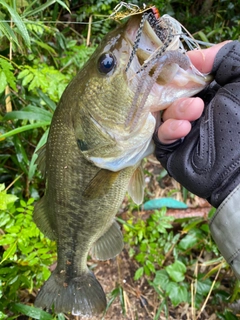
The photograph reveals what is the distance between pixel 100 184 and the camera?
1.54 m

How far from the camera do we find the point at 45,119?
86.1 inches

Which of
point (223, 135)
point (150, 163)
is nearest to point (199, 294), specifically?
point (150, 163)

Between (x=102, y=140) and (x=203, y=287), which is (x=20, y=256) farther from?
(x=203, y=287)

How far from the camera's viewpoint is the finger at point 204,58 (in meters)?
1.40

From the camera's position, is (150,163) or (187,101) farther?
(150,163)

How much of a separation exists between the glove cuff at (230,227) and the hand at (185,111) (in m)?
0.33

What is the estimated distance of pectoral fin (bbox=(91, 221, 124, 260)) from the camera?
192 cm

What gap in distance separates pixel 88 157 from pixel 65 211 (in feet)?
1.12

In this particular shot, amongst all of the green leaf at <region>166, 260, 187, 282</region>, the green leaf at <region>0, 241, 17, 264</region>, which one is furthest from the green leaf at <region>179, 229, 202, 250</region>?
the green leaf at <region>0, 241, 17, 264</region>

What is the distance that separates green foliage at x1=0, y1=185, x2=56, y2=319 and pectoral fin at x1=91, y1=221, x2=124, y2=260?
0.89 ft

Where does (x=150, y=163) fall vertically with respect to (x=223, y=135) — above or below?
below

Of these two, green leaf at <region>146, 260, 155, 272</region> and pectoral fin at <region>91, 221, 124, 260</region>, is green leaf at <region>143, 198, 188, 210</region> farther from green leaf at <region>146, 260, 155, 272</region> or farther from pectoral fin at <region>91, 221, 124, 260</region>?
pectoral fin at <region>91, 221, 124, 260</region>

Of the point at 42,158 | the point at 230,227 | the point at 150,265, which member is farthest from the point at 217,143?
the point at 150,265

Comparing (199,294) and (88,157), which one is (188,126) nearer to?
(88,157)
